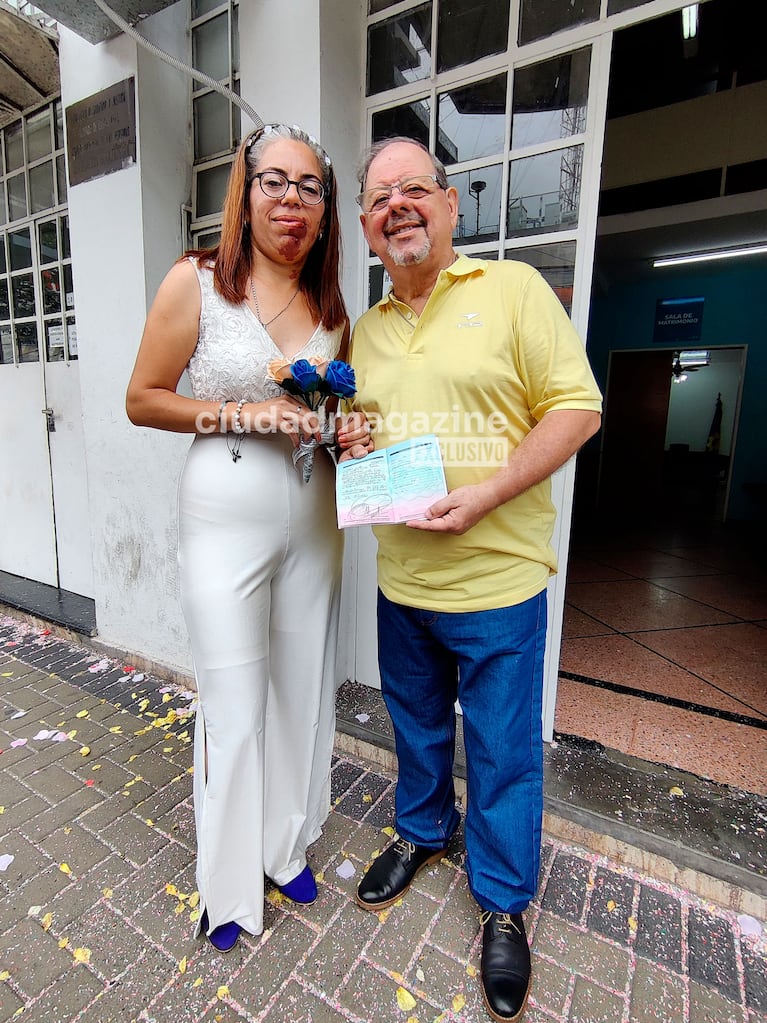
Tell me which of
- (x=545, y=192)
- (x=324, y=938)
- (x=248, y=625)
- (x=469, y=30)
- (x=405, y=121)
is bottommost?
(x=324, y=938)

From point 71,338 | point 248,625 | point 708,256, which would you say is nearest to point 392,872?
point 248,625

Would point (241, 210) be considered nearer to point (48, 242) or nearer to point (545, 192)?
point (545, 192)

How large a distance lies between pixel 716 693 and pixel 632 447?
6780 mm

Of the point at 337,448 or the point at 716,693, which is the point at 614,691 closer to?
the point at 716,693

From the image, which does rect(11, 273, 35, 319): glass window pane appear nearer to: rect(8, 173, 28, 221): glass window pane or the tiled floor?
rect(8, 173, 28, 221): glass window pane

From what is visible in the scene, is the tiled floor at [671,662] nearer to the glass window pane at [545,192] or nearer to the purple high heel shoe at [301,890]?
the purple high heel shoe at [301,890]

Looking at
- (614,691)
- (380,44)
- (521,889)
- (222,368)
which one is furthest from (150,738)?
(380,44)

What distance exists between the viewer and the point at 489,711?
57.1 inches

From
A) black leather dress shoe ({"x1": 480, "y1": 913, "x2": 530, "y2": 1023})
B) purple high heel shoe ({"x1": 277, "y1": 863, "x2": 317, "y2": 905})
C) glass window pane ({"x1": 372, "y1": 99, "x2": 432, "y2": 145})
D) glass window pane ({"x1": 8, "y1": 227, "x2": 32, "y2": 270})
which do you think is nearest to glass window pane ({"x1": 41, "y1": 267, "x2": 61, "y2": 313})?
glass window pane ({"x1": 8, "y1": 227, "x2": 32, "y2": 270})

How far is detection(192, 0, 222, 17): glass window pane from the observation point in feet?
8.53

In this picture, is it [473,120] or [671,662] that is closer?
[473,120]

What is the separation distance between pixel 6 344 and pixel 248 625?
380 cm

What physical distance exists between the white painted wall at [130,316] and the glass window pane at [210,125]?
0.06 m

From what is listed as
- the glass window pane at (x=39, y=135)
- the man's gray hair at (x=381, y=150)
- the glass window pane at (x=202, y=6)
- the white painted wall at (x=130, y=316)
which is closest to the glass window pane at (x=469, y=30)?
the man's gray hair at (x=381, y=150)
